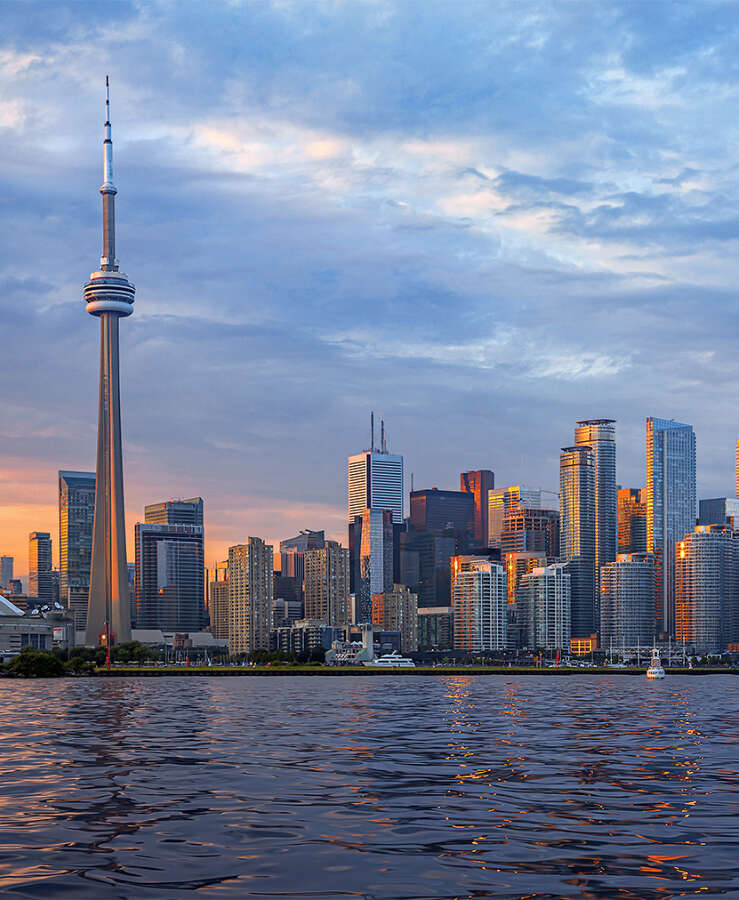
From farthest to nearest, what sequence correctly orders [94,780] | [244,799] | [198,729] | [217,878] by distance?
[198,729]
[94,780]
[244,799]
[217,878]

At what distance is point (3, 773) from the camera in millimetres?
51531

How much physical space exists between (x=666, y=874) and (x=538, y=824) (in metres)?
8.10

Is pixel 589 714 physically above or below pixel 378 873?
below

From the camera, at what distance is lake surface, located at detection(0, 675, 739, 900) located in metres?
28.9

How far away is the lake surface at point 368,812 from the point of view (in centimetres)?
2888

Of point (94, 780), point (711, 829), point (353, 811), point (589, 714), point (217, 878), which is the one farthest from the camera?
point (589, 714)

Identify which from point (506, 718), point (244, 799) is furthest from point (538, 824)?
point (506, 718)

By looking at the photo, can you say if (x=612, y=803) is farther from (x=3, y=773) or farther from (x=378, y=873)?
(x=3, y=773)

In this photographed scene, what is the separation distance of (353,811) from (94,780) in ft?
44.3

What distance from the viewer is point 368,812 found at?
3997cm

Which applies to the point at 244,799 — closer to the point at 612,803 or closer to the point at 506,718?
the point at 612,803

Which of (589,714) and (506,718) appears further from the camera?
(589,714)

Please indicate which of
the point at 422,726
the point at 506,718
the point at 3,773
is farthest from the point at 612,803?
the point at 506,718

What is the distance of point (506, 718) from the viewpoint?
94.4 m
